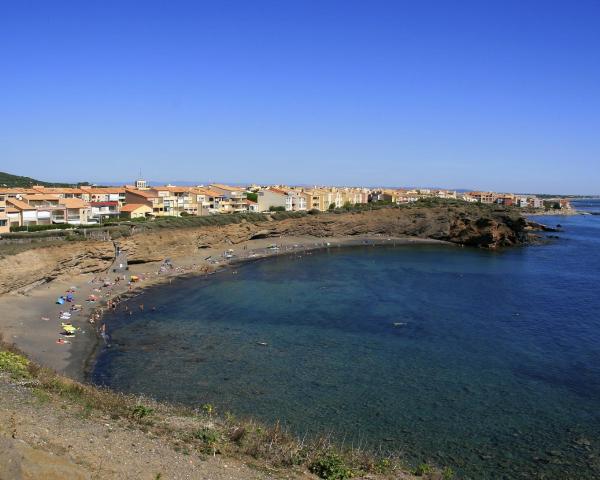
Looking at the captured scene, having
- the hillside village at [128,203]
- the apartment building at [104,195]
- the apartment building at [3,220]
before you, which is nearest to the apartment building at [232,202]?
the hillside village at [128,203]

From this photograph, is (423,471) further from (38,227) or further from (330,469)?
(38,227)

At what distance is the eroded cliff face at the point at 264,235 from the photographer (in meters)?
36.5

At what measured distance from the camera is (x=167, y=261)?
49.9 meters

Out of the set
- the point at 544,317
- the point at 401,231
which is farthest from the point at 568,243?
the point at 544,317

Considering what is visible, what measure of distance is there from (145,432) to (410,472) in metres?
6.68

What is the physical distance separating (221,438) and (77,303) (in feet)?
82.3

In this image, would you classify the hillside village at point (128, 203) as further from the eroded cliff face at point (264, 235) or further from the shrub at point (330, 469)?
the shrub at point (330, 469)

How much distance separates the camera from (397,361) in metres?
24.4

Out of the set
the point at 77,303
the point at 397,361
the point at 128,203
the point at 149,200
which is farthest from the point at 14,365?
the point at 128,203

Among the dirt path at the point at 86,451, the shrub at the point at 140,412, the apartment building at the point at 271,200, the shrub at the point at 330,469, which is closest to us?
the dirt path at the point at 86,451

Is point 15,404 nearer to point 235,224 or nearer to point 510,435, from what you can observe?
point 510,435

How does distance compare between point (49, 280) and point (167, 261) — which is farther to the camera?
point (167, 261)

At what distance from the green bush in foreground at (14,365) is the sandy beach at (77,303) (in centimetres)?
453

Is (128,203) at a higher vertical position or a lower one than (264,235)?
higher
